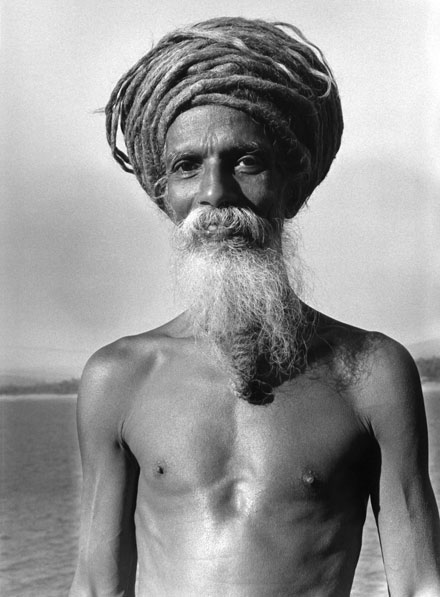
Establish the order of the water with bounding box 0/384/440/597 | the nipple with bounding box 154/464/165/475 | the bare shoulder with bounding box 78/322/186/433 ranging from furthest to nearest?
the water with bounding box 0/384/440/597, the bare shoulder with bounding box 78/322/186/433, the nipple with bounding box 154/464/165/475

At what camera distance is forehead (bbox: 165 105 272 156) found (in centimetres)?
231

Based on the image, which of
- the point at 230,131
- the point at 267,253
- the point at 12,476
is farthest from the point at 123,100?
the point at 12,476

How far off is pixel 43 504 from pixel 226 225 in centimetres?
2214

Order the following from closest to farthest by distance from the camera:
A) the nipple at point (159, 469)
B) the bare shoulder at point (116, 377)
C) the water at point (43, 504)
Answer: the nipple at point (159, 469)
the bare shoulder at point (116, 377)
the water at point (43, 504)

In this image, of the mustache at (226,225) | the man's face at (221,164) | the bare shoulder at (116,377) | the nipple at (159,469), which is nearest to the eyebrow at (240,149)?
the man's face at (221,164)

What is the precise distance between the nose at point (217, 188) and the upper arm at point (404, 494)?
512mm

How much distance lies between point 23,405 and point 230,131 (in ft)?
53.3

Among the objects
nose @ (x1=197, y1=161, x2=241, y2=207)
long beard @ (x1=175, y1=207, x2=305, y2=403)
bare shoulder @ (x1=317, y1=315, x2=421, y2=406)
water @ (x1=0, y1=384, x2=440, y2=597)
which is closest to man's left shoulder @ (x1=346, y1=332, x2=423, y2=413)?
bare shoulder @ (x1=317, y1=315, x2=421, y2=406)

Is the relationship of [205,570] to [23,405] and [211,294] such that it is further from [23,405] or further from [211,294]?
[23,405]

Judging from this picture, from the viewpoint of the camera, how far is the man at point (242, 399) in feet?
7.27

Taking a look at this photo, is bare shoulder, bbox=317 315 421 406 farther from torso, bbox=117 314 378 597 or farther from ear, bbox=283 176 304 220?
ear, bbox=283 176 304 220

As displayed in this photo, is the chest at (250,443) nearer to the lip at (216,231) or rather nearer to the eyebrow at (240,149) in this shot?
the lip at (216,231)

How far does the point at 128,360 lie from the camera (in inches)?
95.8

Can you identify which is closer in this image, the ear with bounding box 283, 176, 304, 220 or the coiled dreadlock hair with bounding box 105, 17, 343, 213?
the coiled dreadlock hair with bounding box 105, 17, 343, 213
